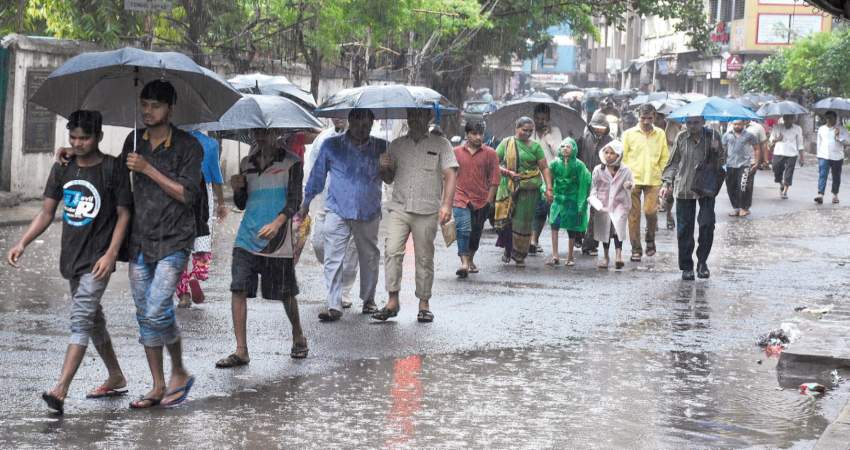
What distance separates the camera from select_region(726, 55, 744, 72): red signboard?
189 feet

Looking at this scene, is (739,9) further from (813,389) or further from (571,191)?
(813,389)

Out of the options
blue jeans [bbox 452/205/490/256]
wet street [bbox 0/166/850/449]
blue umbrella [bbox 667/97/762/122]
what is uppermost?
blue umbrella [bbox 667/97/762/122]

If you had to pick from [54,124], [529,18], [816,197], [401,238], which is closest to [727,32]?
[529,18]

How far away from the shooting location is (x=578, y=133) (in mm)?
15727

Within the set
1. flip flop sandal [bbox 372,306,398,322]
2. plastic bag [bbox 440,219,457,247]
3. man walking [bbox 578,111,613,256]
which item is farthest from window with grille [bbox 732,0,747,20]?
flip flop sandal [bbox 372,306,398,322]

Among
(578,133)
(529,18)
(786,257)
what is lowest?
(786,257)

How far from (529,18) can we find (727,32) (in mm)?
25619

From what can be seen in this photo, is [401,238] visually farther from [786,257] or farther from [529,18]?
[529,18]

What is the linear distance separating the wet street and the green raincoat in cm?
83

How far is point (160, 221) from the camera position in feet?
24.1

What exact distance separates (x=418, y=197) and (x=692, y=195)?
4234mm

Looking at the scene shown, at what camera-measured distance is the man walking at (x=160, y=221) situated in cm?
734

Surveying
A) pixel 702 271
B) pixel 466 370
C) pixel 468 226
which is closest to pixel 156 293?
pixel 466 370

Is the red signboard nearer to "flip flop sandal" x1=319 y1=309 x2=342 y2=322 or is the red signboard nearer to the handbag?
the handbag
